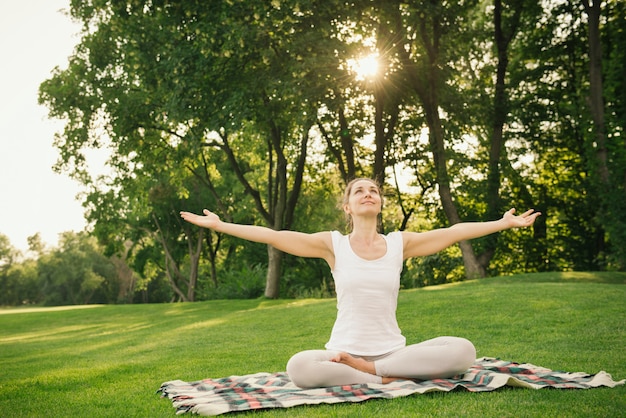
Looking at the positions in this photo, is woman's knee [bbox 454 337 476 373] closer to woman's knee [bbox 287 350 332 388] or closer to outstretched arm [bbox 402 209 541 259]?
outstretched arm [bbox 402 209 541 259]

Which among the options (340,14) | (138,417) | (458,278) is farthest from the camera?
(458,278)

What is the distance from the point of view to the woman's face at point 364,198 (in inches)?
201

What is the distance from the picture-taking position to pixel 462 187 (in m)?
22.5

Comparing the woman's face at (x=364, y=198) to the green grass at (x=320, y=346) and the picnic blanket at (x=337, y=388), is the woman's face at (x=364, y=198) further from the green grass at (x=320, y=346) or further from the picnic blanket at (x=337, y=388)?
the green grass at (x=320, y=346)

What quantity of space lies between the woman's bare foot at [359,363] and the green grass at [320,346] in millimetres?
506

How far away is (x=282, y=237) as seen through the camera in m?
5.04

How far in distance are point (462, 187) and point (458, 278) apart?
24.4 feet

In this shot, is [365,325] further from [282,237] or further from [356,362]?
[282,237]

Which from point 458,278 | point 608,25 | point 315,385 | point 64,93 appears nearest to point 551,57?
point 608,25

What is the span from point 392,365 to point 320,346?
4367mm

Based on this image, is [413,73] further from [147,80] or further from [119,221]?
[119,221]

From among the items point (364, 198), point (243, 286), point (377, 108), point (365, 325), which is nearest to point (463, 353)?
point (365, 325)

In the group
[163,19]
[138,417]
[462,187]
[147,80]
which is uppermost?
[163,19]

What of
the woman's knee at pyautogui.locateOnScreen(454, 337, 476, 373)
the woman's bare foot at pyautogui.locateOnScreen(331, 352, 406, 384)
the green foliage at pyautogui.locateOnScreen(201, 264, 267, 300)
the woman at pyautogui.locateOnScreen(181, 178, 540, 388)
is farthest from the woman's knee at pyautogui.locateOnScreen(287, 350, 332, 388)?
the green foliage at pyautogui.locateOnScreen(201, 264, 267, 300)
